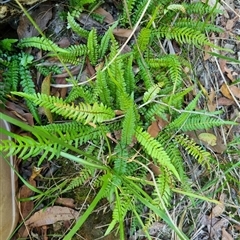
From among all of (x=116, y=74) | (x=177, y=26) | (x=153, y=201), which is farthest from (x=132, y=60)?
(x=153, y=201)

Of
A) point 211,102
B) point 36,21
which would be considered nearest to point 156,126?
point 211,102

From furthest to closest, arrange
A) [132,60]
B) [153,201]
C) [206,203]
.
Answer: [206,203] < [132,60] < [153,201]

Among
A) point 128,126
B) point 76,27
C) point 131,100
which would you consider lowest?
point 128,126

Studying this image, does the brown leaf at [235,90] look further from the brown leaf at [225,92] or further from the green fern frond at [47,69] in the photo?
the green fern frond at [47,69]

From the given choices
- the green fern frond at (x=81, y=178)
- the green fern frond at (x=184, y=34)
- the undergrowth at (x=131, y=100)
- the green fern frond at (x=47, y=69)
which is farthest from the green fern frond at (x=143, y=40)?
the green fern frond at (x=81, y=178)

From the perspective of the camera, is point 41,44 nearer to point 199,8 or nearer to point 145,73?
point 145,73

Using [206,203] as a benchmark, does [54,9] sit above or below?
above

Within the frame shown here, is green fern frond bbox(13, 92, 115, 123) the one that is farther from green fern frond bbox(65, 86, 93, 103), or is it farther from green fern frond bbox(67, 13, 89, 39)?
green fern frond bbox(67, 13, 89, 39)

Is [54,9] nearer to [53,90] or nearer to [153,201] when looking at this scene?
[53,90]
